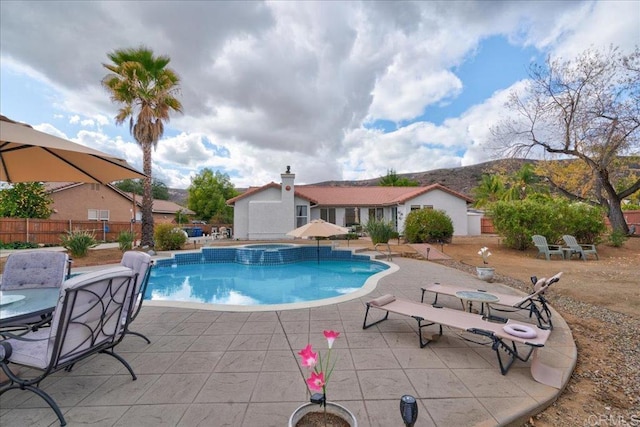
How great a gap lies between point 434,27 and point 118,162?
11764mm

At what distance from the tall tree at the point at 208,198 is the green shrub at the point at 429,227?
27680 mm

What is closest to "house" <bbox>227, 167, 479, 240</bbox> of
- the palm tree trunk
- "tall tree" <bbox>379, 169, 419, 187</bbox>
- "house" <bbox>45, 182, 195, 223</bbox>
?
the palm tree trunk

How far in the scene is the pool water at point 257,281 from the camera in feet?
26.9

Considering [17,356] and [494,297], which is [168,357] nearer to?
[17,356]

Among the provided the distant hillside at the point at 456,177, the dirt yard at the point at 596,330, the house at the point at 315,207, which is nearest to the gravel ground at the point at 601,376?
the dirt yard at the point at 596,330

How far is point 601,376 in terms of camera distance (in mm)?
3271

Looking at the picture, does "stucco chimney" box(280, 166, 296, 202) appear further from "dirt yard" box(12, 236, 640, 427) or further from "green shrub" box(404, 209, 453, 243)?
"dirt yard" box(12, 236, 640, 427)

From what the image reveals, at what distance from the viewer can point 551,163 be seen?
862 inches

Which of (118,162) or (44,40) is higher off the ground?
(44,40)

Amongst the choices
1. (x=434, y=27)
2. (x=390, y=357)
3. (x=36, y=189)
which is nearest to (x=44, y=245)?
(x=36, y=189)

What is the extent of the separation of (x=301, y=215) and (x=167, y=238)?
973cm

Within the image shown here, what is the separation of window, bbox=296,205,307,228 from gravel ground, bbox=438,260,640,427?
1769cm

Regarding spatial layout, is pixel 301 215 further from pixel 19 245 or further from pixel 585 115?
pixel 585 115

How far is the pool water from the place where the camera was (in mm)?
8195
